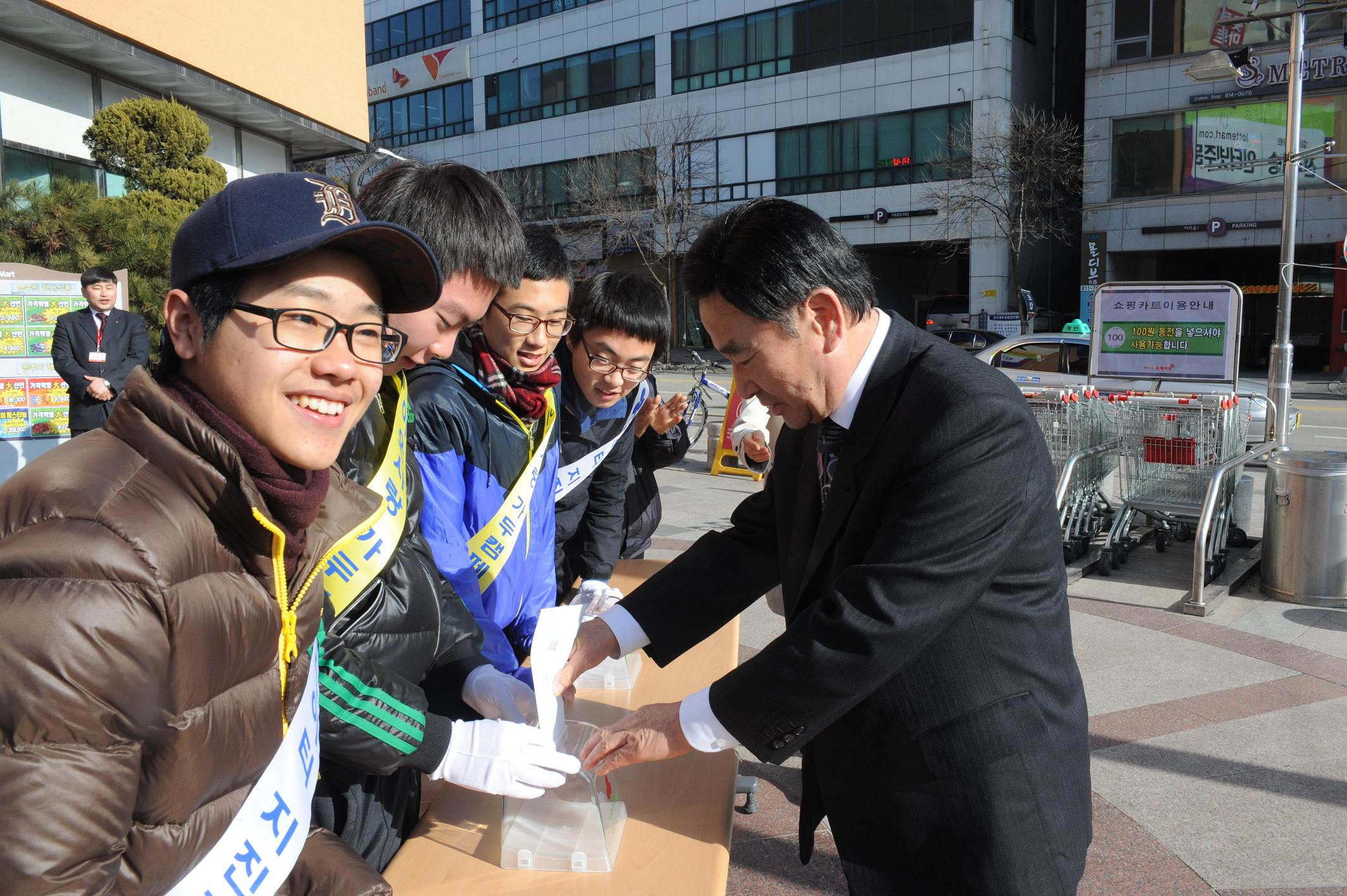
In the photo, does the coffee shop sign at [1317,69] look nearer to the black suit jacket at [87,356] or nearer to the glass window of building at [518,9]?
the glass window of building at [518,9]

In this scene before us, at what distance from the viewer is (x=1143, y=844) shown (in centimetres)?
339

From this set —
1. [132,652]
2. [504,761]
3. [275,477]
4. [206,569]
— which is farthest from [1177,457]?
[132,652]

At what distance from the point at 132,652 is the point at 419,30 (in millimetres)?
44842

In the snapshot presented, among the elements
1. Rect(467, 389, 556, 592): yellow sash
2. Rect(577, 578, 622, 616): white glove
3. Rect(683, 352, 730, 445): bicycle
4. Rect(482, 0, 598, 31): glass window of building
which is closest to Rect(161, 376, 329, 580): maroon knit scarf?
Rect(467, 389, 556, 592): yellow sash

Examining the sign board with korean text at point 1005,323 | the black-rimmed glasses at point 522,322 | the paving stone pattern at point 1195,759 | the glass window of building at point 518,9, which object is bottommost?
the paving stone pattern at point 1195,759

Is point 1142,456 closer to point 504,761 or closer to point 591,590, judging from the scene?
point 591,590

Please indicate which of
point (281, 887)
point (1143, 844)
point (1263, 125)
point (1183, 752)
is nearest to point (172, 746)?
point (281, 887)

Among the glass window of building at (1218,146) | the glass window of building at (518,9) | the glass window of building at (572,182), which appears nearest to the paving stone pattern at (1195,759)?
the glass window of building at (1218,146)

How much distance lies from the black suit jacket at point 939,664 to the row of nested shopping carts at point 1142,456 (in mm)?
5264

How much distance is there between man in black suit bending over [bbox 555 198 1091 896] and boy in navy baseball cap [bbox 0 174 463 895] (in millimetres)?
637

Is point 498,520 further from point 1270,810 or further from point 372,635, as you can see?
point 1270,810

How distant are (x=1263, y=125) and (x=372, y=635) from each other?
31.6m

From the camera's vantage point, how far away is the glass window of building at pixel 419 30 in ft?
130

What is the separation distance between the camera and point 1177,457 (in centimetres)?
686
